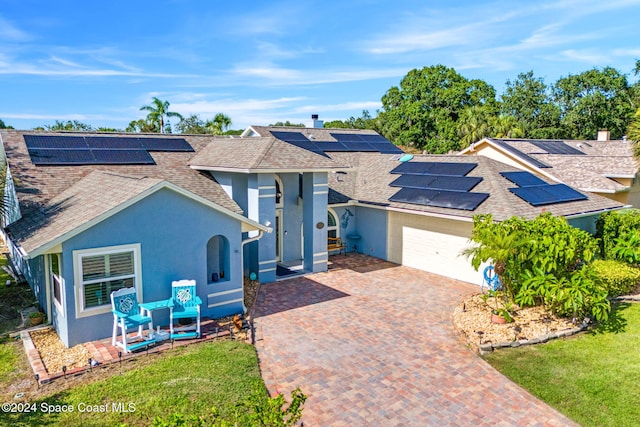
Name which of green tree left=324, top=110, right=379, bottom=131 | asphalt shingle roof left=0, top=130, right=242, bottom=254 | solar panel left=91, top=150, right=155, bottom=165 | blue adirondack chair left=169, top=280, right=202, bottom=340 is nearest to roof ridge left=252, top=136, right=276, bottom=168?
asphalt shingle roof left=0, top=130, right=242, bottom=254

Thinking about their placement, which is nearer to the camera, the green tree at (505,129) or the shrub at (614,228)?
the shrub at (614,228)

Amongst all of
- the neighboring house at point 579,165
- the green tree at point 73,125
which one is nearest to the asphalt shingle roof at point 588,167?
the neighboring house at point 579,165

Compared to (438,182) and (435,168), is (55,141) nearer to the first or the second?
(438,182)

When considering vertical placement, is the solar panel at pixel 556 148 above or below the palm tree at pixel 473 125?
below

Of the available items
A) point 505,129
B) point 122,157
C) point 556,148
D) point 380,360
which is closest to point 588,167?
point 556,148

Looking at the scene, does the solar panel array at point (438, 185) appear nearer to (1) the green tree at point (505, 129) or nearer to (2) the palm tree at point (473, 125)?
(1) the green tree at point (505, 129)

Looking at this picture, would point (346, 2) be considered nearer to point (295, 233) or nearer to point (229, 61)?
point (295, 233)

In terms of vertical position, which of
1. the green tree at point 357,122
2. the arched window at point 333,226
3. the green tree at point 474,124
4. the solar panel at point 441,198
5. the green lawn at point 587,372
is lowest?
the green lawn at point 587,372

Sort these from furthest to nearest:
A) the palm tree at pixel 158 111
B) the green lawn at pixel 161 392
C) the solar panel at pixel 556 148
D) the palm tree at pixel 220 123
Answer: the palm tree at pixel 220 123 < the palm tree at pixel 158 111 < the solar panel at pixel 556 148 < the green lawn at pixel 161 392
